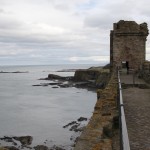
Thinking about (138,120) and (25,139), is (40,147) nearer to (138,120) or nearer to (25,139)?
(25,139)

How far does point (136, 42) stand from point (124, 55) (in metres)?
1.50

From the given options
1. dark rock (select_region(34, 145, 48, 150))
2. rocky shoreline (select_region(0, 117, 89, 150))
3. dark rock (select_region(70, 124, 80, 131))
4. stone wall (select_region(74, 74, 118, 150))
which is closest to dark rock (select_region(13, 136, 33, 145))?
rocky shoreline (select_region(0, 117, 89, 150))

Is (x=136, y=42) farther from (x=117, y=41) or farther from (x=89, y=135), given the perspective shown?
(x=89, y=135)

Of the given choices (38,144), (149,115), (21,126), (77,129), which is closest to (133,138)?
(149,115)

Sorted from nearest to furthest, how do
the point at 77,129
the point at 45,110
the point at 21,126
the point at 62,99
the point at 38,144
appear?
1. the point at 38,144
2. the point at 77,129
3. the point at 21,126
4. the point at 45,110
5. the point at 62,99

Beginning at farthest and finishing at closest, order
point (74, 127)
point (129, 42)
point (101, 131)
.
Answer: point (74, 127)
point (129, 42)
point (101, 131)

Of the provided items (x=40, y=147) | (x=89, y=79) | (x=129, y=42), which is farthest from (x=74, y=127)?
(x=89, y=79)

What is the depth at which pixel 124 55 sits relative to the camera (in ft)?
90.9

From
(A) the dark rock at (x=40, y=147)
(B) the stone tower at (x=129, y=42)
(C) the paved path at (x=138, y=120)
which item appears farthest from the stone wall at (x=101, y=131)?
(B) the stone tower at (x=129, y=42)

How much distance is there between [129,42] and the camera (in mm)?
27719

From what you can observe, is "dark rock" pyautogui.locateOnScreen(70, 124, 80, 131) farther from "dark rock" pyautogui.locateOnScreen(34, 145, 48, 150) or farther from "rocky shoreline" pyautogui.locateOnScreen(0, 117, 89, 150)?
"dark rock" pyautogui.locateOnScreen(34, 145, 48, 150)

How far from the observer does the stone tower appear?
27.7 metres

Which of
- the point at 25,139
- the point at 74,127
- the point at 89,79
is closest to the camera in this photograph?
the point at 25,139

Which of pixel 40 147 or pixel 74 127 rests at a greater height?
pixel 74 127
